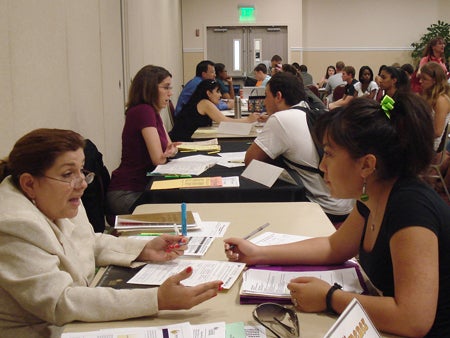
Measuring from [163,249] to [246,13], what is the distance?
11.2 metres

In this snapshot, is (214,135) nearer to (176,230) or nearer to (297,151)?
(297,151)

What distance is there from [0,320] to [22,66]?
1230 mm

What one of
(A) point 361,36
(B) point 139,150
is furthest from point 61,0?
(A) point 361,36

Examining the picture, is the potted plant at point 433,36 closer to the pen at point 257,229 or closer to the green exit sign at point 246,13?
the green exit sign at point 246,13

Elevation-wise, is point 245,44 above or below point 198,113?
above

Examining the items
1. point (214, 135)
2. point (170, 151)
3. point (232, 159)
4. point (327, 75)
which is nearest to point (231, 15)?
point (327, 75)

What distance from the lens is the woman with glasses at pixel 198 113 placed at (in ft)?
17.3

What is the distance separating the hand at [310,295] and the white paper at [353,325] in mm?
184

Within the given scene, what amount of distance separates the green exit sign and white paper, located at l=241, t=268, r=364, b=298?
11.2 meters

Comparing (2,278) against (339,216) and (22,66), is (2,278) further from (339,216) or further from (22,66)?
(339,216)

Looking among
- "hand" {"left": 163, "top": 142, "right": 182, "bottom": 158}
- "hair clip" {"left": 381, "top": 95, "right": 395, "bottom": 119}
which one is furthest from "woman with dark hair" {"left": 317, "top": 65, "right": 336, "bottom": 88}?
"hair clip" {"left": 381, "top": 95, "right": 395, "bottom": 119}

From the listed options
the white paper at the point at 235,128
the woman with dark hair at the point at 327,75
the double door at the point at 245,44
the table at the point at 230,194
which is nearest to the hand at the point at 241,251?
the table at the point at 230,194

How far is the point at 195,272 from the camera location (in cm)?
160

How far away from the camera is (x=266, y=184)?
2676 millimetres
